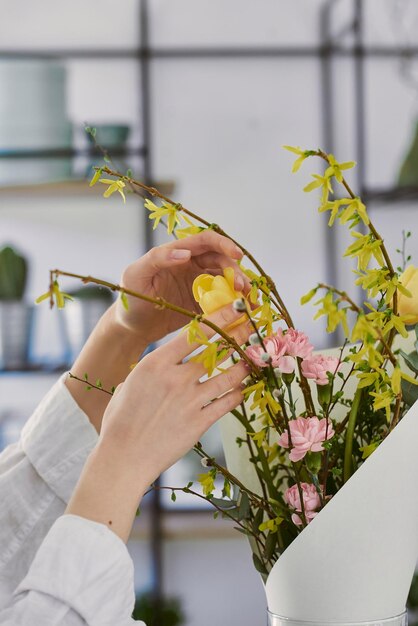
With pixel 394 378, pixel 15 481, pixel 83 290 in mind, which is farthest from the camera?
pixel 83 290

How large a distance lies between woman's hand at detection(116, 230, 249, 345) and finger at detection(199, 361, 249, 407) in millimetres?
77

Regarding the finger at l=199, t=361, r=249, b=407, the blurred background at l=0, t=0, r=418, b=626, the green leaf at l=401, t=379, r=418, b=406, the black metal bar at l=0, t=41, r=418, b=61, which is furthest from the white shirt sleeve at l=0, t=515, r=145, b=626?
the black metal bar at l=0, t=41, r=418, b=61

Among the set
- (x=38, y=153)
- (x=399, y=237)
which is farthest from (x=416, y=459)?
(x=399, y=237)

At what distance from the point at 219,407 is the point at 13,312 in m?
1.86

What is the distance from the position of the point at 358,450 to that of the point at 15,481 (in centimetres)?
39

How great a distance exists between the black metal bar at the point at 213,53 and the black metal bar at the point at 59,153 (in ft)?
1.01

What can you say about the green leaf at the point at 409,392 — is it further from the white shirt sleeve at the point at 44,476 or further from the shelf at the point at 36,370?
the shelf at the point at 36,370

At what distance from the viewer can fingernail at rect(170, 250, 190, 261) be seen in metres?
0.68

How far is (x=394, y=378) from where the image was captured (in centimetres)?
49

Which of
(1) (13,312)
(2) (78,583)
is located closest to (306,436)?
(2) (78,583)

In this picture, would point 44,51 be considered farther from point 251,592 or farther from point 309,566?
point 309,566

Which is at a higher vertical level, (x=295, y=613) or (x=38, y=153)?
(x=38, y=153)

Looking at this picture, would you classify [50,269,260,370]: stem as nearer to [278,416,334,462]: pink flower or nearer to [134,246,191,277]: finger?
[278,416,334,462]: pink flower

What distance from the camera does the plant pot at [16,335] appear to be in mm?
2326
